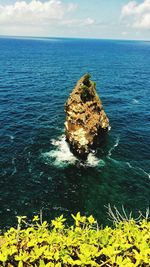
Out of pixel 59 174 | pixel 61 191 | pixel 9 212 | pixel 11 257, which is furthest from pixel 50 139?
pixel 11 257

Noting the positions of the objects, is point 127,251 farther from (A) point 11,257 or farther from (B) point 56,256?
(A) point 11,257

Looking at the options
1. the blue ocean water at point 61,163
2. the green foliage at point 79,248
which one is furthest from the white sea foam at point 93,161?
the green foliage at point 79,248

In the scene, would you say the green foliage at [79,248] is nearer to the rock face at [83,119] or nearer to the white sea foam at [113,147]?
the rock face at [83,119]

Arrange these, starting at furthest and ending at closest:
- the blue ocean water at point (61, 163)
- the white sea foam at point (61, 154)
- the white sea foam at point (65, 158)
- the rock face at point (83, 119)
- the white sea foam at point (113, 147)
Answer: the white sea foam at point (113, 147), the rock face at point (83, 119), the white sea foam at point (61, 154), the white sea foam at point (65, 158), the blue ocean water at point (61, 163)

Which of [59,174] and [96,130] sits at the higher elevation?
[96,130]

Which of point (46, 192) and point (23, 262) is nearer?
point (23, 262)

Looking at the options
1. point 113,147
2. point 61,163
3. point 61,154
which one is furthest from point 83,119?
point 113,147

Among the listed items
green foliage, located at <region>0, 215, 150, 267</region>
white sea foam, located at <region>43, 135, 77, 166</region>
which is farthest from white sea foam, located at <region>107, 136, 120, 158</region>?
green foliage, located at <region>0, 215, 150, 267</region>

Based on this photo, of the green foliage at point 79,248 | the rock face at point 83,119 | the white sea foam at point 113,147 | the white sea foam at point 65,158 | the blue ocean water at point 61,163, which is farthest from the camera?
the white sea foam at point 113,147

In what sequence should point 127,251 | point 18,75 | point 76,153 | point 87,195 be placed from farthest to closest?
point 18,75 < point 76,153 < point 87,195 < point 127,251
